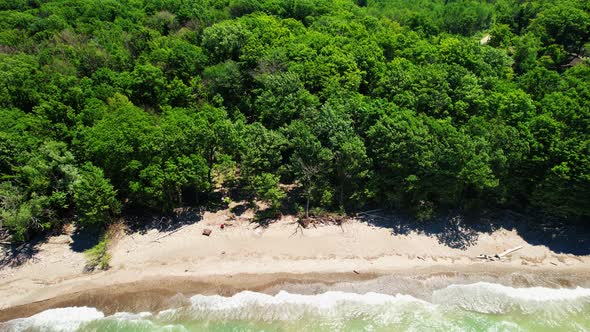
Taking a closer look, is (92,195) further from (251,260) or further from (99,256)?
(251,260)

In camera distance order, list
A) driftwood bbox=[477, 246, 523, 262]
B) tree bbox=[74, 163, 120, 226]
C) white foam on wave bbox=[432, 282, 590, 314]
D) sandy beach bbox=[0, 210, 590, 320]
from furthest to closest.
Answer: driftwood bbox=[477, 246, 523, 262] → tree bbox=[74, 163, 120, 226] → sandy beach bbox=[0, 210, 590, 320] → white foam on wave bbox=[432, 282, 590, 314]

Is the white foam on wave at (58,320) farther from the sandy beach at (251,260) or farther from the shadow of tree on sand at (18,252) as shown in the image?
the shadow of tree on sand at (18,252)

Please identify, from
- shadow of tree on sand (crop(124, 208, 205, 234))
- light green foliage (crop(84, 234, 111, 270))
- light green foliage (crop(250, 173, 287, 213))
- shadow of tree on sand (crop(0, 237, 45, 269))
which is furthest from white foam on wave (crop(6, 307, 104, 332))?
light green foliage (crop(250, 173, 287, 213))

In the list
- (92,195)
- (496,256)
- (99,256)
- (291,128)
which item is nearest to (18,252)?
(99,256)

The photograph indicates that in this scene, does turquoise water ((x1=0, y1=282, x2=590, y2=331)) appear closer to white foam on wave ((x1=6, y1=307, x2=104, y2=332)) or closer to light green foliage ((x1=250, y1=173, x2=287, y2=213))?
white foam on wave ((x1=6, y1=307, x2=104, y2=332))

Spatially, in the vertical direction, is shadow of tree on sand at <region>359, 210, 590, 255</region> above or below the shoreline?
above

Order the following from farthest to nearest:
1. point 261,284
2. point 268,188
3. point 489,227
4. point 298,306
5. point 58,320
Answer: point 489,227 → point 268,188 → point 261,284 → point 298,306 → point 58,320
